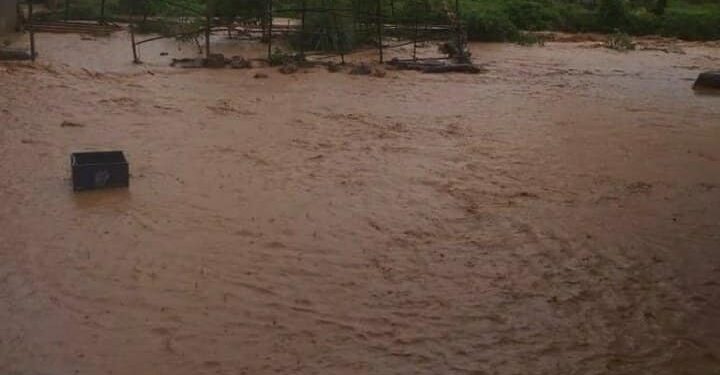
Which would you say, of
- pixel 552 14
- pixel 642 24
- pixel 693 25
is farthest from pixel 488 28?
pixel 693 25

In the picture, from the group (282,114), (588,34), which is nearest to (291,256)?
(282,114)

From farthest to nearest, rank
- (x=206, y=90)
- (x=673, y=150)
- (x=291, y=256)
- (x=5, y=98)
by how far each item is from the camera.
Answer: (x=206, y=90)
(x=5, y=98)
(x=673, y=150)
(x=291, y=256)

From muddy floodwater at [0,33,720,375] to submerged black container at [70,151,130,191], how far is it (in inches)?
5.1

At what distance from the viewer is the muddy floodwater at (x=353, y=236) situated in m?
4.48

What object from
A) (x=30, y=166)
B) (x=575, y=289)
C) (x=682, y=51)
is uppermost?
(x=682, y=51)

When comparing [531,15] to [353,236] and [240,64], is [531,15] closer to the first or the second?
[240,64]

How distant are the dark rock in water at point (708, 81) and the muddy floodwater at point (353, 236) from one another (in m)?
2.57

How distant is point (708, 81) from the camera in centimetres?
1433

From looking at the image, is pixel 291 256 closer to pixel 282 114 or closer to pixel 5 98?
pixel 282 114

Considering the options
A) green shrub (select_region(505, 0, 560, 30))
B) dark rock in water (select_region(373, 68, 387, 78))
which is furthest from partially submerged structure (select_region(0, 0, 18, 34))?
green shrub (select_region(505, 0, 560, 30))

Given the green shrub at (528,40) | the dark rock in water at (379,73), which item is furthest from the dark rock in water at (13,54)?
the green shrub at (528,40)

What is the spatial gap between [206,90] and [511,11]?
53.8 feet

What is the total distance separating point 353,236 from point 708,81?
1088 cm

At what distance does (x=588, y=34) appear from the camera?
977 inches
